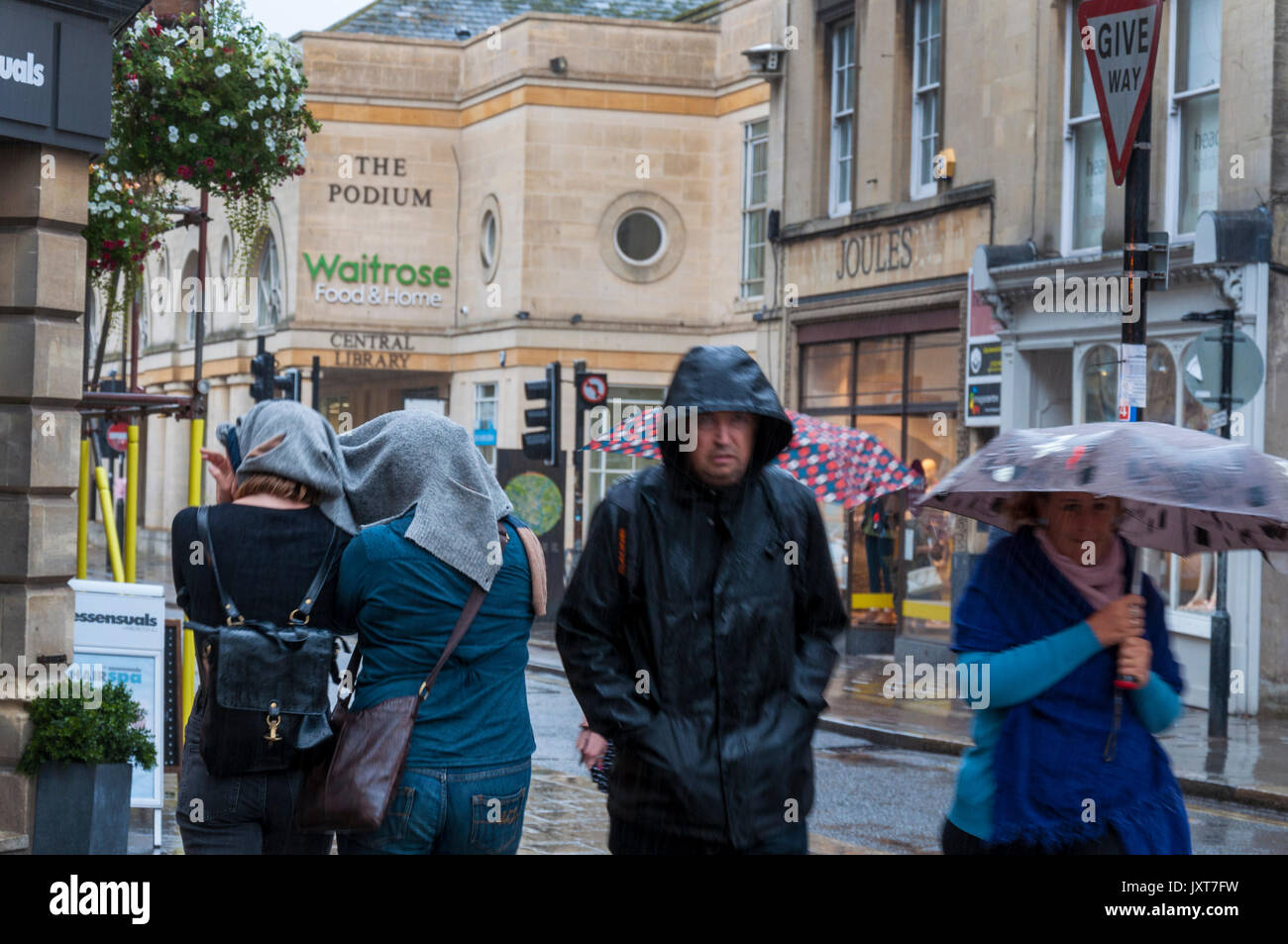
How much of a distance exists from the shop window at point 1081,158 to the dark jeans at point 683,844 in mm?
14725

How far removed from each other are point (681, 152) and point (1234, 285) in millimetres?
20002

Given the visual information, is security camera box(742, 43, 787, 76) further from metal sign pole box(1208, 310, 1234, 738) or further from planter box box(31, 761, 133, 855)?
planter box box(31, 761, 133, 855)

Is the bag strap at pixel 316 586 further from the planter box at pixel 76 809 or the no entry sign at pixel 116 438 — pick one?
the no entry sign at pixel 116 438

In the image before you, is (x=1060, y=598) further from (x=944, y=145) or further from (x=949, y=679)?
(x=944, y=145)

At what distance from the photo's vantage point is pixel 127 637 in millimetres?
9016

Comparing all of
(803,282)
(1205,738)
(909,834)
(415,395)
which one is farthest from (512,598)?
(415,395)

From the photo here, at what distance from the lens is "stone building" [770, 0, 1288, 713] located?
1542 cm

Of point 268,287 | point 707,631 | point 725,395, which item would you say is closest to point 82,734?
point 707,631

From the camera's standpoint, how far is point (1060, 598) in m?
4.33

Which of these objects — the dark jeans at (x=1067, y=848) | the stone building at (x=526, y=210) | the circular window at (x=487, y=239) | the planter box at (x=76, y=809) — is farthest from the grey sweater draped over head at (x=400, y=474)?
the circular window at (x=487, y=239)

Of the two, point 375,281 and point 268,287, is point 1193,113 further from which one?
point 268,287

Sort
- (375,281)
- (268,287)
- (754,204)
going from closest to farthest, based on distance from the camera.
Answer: (754,204) → (375,281) → (268,287)

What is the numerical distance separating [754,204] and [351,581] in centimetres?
2935

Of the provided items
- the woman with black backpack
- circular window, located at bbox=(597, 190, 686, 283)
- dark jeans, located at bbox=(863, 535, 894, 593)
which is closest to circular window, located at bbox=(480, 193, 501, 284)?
circular window, located at bbox=(597, 190, 686, 283)
